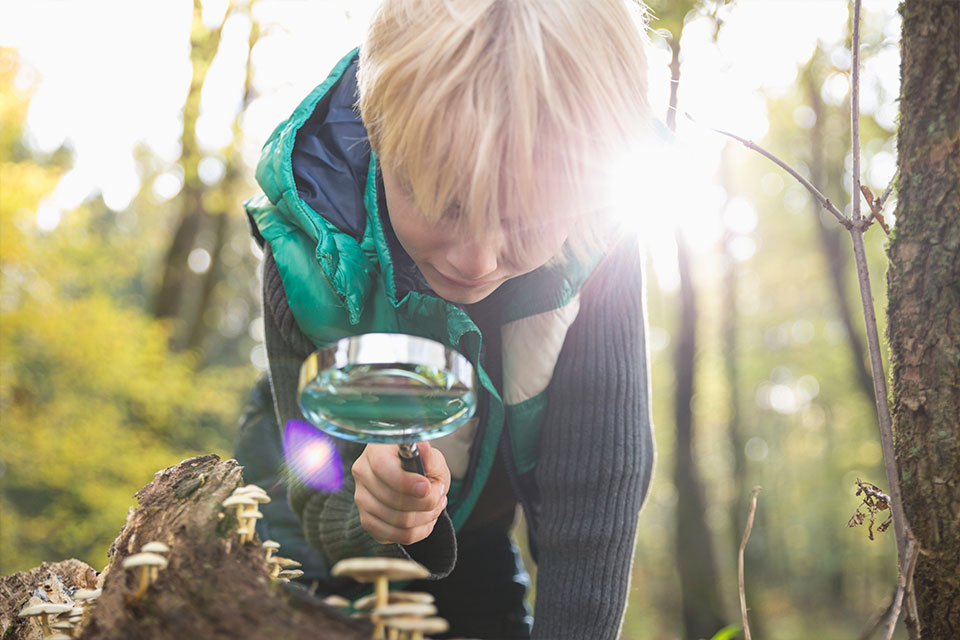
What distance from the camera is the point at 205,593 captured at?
908mm

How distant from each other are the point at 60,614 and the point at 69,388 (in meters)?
7.47

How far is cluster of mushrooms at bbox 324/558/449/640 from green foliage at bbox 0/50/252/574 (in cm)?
694

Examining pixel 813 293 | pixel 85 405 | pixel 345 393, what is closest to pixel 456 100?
pixel 345 393

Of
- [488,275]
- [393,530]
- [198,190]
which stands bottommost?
[393,530]

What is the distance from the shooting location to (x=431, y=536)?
1.60 meters

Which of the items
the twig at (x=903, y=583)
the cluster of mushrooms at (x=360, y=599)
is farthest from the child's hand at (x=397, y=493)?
the twig at (x=903, y=583)

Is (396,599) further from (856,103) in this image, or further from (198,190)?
(198,190)

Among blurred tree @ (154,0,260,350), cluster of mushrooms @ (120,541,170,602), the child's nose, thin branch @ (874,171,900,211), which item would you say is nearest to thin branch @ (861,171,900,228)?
thin branch @ (874,171,900,211)

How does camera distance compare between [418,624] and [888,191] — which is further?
[888,191]

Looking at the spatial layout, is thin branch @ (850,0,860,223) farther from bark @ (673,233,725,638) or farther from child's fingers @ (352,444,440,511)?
bark @ (673,233,725,638)

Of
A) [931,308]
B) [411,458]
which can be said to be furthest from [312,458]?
[931,308]

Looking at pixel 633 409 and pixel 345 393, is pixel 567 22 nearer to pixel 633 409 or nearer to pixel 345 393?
pixel 345 393

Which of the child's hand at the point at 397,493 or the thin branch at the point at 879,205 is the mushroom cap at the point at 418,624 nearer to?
the child's hand at the point at 397,493

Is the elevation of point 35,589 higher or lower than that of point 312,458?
lower
